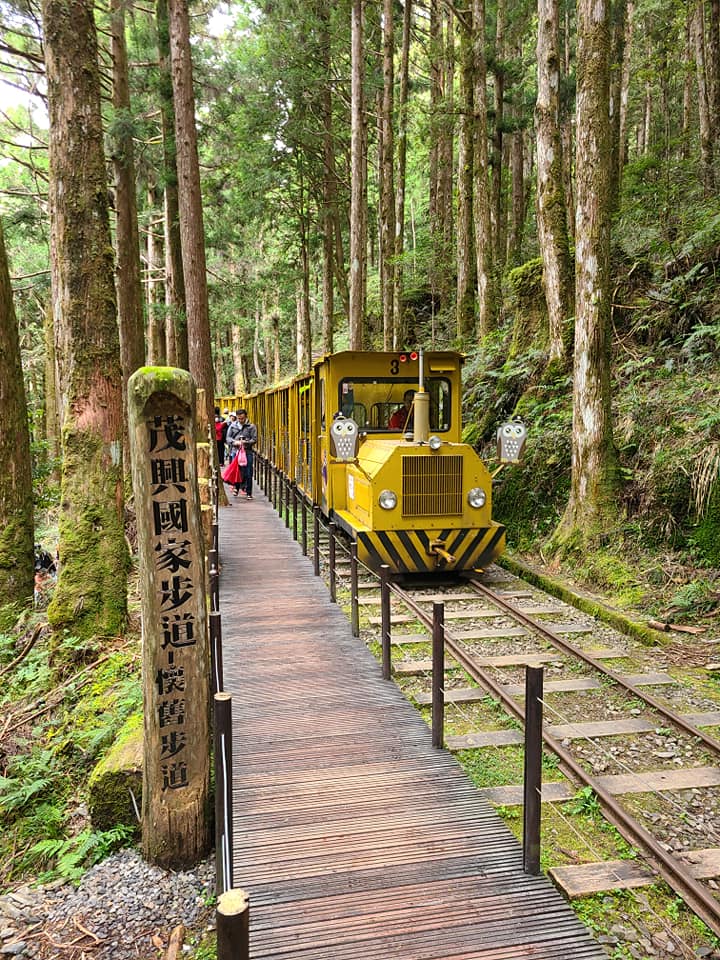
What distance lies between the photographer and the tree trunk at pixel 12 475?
24.5ft

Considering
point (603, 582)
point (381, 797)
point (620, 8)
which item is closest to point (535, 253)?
point (620, 8)

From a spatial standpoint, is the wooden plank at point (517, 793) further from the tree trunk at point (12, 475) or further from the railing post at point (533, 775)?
the tree trunk at point (12, 475)

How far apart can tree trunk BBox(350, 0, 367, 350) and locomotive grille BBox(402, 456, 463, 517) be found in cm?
907

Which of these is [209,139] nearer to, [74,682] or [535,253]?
[535,253]

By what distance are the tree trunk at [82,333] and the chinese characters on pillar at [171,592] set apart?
3.18 metres

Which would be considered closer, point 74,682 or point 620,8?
point 74,682

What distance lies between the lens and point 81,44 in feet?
20.3

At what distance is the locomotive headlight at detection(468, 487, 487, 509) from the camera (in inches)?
327

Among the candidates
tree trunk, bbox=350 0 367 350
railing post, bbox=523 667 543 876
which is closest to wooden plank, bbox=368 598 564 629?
railing post, bbox=523 667 543 876

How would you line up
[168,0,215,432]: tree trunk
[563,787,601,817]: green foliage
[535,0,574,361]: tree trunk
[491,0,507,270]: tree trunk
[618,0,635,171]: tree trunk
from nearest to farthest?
[563,787,601,817]: green foliage → [535,0,574,361]: tree trunk → [168,0,215,432]: tree trunk → [618,0,635,171]: tree trunk → [491,0,507,270]: tree trunk

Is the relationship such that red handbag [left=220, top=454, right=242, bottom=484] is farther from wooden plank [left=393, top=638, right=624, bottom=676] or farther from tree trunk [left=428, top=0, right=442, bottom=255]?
wooden plank [left=393, top=638, right=624, bottom=676]

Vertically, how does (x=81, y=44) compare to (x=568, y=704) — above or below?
above

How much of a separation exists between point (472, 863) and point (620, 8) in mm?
20301

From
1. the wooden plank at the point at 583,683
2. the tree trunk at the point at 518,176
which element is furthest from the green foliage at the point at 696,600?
the tree trunk at the point at 518,176
